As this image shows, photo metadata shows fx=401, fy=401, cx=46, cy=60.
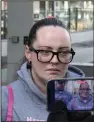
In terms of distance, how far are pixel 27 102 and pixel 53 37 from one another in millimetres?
235

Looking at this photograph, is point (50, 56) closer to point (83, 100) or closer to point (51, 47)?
point (51, 47)

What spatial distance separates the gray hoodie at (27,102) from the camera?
4.16ft

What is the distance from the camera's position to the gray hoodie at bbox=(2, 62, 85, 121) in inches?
49.9

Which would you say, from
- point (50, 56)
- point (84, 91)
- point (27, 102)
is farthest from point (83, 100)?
point (27, 102)

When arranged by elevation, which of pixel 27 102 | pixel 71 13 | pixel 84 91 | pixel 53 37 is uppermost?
pixel 71 13

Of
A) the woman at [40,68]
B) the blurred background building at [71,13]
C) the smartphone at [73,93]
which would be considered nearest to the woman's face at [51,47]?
the woman at [40,68]

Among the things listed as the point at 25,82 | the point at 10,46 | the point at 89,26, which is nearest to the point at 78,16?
the point at 89,26

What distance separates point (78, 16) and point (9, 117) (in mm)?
8164

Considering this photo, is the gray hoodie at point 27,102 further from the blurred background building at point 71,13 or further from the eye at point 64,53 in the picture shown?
the blurred background building at point 71,13

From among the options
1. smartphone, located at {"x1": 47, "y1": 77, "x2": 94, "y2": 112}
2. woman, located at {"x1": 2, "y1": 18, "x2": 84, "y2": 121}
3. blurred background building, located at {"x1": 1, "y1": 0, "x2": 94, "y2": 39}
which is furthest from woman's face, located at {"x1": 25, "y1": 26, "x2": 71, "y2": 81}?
blurred background building, located at {"x1": 1, "y1": 0, "x2": 94, "y2": 39}

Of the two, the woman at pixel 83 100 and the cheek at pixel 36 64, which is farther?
the cheek at pixel 36 64

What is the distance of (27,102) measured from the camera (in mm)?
1312

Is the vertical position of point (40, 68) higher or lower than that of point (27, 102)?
higher

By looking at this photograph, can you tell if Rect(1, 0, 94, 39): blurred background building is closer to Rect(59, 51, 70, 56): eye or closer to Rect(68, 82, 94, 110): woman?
Rect(59, 51, 70, 56): eye
